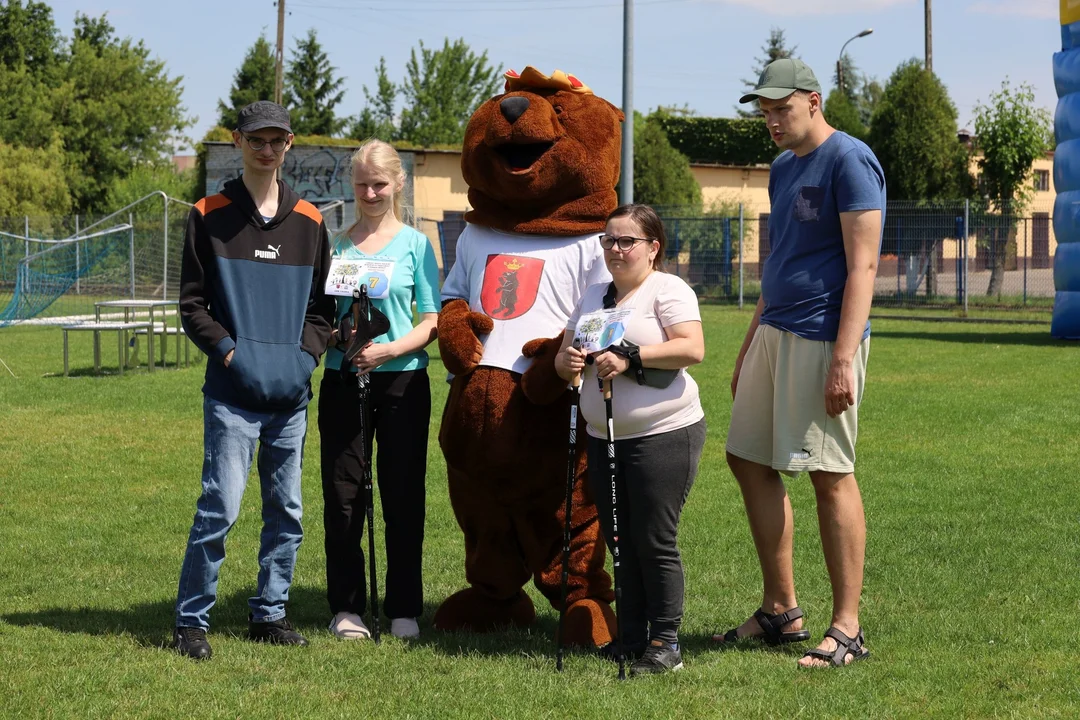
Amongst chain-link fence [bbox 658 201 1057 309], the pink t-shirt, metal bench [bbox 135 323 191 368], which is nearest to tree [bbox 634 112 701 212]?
chain-link fence [bbox 658 201 1057 309]

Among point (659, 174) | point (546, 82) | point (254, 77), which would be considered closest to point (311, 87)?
point (254, 77)

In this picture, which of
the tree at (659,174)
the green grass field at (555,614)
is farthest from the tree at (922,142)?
the green grass field at (555,614)

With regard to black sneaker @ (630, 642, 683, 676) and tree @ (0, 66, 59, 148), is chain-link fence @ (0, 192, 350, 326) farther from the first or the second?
black sneaker @ (630, 642, 683, 676)

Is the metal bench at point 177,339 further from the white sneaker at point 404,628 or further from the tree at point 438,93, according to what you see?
the tree at point 438,93

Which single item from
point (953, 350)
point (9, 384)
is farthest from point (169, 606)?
point (953, 350)

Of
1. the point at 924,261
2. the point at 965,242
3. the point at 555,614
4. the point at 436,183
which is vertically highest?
the point at 436,183

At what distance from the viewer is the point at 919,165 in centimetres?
2784

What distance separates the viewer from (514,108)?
5.14m

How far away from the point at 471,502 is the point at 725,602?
4.24 feet

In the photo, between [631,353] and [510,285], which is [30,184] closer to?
[510,285]

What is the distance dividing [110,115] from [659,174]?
21.9 meters

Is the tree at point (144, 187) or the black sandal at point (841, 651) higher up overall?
the tree at point (144, 187)

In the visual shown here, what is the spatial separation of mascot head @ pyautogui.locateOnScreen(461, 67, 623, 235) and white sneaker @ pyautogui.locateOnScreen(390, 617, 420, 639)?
1.69 meters

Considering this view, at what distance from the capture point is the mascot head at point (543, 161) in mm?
5098
